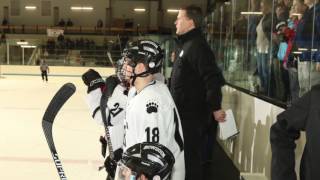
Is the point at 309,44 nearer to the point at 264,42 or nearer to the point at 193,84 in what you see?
the point at 193,84

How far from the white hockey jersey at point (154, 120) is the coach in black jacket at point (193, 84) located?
1.32m

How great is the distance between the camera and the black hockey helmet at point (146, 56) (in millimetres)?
1597

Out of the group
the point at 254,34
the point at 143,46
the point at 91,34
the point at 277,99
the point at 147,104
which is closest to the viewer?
the point at 147,104

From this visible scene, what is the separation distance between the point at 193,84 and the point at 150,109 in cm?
149

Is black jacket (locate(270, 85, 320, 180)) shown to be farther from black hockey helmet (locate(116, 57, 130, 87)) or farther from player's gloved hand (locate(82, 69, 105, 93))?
player's gloved hand (locate(82, 69, 105, 93))

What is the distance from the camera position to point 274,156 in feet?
4.29

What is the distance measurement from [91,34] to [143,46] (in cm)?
2268

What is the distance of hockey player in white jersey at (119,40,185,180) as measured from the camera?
4.83 feet

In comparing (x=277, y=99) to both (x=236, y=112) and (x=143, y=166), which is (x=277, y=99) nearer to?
(x=236, y=112)

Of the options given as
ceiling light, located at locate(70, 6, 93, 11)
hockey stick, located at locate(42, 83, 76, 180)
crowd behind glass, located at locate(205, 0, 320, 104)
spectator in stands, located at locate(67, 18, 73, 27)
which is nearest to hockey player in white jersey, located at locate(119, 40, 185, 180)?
hockey stick, located at locate(42, 83, 76, 180)

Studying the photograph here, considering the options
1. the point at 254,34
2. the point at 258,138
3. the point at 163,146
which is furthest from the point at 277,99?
the point at 163,146

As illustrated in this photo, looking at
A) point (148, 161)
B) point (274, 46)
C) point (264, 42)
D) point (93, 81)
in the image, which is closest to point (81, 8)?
point (264, 42)

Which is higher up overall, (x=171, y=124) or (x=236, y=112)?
(x=171, y=124)

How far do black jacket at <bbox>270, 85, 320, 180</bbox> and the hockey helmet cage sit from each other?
0.48 metres
